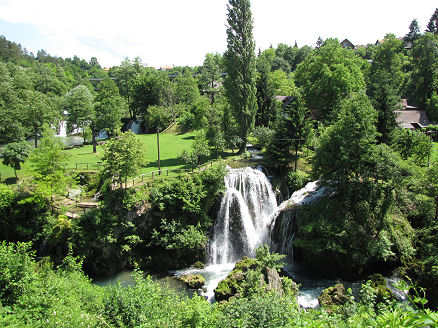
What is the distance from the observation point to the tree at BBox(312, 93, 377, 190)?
21.8 meters

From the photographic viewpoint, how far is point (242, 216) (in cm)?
2642

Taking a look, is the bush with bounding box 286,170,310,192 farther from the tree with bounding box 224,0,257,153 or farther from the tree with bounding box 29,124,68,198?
the tree with bounding box 29,124,68,198

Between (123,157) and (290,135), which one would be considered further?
(290,135)

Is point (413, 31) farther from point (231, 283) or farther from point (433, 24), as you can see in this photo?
point (231, 283)

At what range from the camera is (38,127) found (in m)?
37.3

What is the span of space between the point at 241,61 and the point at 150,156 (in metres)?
15.4

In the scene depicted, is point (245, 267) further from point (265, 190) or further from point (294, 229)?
point (265, 190)

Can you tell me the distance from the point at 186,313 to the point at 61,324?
4.44m

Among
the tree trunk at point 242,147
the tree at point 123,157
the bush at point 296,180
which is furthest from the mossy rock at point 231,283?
the tree trunk at point 242,147

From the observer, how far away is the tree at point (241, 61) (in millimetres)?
34156

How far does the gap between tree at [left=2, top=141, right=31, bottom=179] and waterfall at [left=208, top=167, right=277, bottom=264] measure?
2088 cm

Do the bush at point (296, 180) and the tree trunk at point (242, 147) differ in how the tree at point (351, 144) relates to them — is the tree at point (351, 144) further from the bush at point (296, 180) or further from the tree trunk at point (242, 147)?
the tree trunk at point (242, 147)

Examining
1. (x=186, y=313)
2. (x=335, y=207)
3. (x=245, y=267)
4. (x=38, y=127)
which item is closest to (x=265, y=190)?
(x=335, y=207)

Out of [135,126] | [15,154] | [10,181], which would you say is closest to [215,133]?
[15,154]
